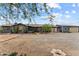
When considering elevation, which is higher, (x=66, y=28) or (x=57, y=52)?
(x=66, y=28)

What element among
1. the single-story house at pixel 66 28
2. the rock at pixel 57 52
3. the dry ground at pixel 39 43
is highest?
the single-story house at pixel 66 28

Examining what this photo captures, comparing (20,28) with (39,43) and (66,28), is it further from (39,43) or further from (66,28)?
(66,28)

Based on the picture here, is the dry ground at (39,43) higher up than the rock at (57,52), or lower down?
higher up

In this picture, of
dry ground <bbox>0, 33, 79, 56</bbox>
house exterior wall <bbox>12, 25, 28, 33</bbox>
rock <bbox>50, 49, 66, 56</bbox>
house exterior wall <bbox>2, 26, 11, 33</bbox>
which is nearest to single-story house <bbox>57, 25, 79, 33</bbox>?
dry ground <bbox>0, 33, 79, 56</bbox>

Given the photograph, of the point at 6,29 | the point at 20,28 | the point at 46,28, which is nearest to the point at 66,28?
the point at 46,28

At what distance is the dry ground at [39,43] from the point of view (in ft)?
4.55

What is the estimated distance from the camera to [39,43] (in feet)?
4.58

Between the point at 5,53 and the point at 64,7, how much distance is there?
62cm

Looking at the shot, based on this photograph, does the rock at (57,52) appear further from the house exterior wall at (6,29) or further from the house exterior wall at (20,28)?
the house exterior wall at (6,29)

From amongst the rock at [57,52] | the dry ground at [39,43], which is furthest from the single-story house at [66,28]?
the rock at [57,52]

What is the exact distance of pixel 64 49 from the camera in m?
1.38

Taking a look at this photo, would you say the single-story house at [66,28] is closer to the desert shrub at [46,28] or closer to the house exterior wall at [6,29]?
the desert shrub at [46,28]

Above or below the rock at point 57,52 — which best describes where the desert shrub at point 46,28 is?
above

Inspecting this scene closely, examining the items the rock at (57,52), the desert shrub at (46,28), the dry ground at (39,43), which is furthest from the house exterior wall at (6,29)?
the rock at (57,52)
